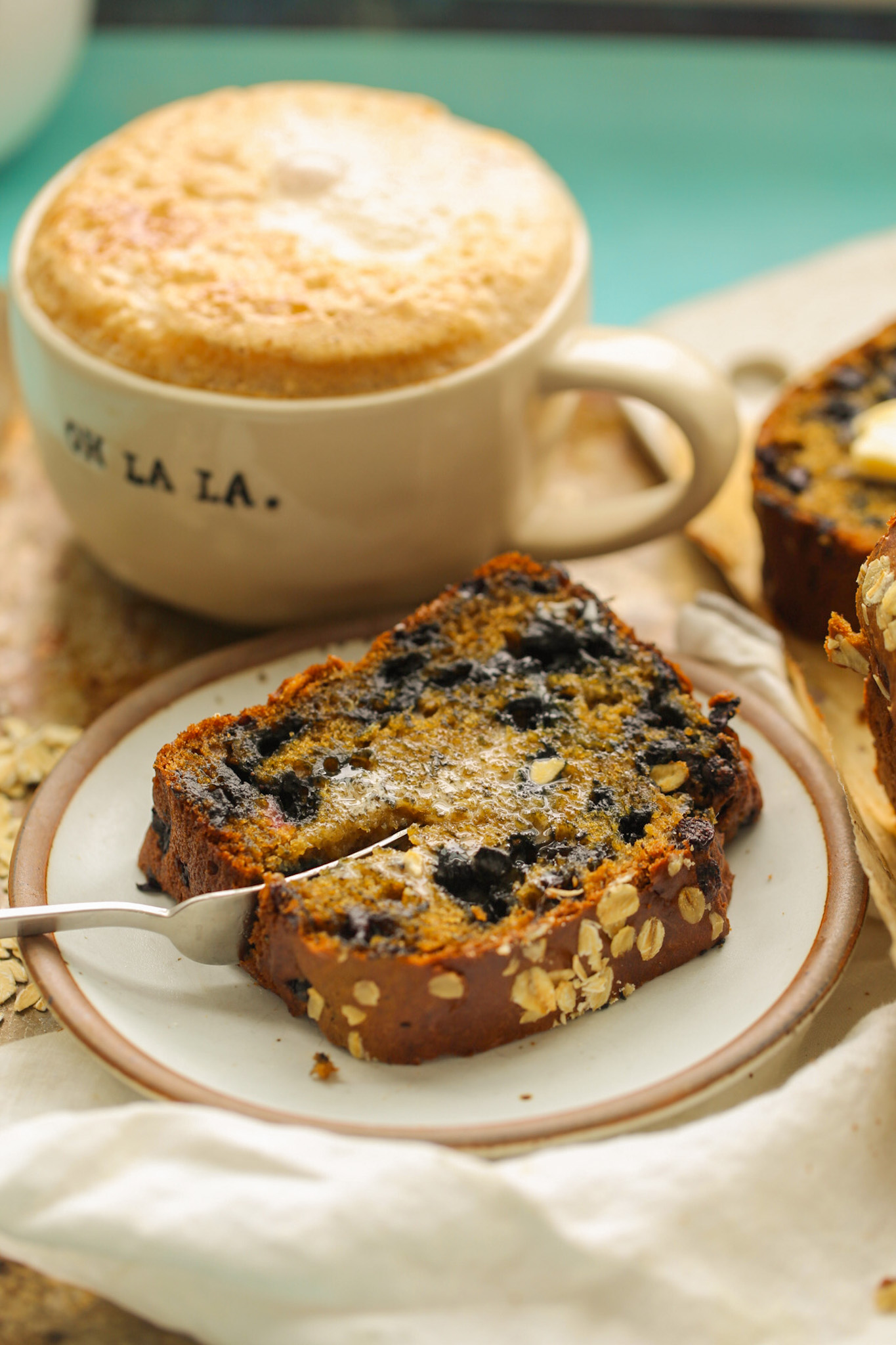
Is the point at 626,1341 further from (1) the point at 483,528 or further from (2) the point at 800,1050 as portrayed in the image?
Answer: (1) the point at 483,528

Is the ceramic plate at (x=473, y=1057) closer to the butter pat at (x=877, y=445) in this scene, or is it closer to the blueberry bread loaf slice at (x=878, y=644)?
the blueberry bread loaf slice at (x=878, y=644)

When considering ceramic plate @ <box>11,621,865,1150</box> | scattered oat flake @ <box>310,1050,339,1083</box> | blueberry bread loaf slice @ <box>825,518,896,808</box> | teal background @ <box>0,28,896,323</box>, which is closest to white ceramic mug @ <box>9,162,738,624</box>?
ceramic plate @ <box>11,621,865,1150</box>

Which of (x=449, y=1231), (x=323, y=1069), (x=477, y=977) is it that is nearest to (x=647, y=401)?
(x=477, y=977)

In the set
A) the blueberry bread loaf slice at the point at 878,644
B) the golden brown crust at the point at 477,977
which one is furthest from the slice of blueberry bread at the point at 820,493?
the golden brown crust at the point at 477,977

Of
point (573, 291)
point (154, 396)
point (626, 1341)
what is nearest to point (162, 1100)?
point (626, 1341)

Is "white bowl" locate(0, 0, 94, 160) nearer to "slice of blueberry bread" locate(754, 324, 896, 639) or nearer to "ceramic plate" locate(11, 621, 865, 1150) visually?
"slice of blueberry bread" locate(754, 324, 896, 639)

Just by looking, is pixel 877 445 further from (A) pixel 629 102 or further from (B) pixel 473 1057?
(A) pixel 629 102
